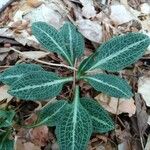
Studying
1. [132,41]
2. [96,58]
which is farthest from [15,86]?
[132,41]

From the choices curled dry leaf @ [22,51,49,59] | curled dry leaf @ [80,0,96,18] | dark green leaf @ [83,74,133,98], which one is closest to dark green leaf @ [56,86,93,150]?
dark green leaf @ [83,74,133,98]

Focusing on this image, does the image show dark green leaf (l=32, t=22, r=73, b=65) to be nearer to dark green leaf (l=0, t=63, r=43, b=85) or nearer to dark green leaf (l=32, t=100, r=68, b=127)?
dark green leaf (l=0, t=63, r=43, b=85)

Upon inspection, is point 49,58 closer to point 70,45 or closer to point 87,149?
point 70,45

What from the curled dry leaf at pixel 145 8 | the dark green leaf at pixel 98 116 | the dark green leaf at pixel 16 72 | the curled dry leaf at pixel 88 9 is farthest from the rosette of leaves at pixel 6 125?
the curled dry leaf at pixel 145 8

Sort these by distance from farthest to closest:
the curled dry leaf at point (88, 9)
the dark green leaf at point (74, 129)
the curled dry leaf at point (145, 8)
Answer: the curled dry leaf at point (145, 8) → the curled dry leaf at point (88, 9) → the dark green leaf at point (74, 129)

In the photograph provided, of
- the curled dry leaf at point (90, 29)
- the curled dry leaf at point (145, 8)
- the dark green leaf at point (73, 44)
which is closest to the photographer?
the dark green leaf at point (73, 44)

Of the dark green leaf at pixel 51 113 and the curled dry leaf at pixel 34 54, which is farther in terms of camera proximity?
the curled dry leaf at pixel 34 54

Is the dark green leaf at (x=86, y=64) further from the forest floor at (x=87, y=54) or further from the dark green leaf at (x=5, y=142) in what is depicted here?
the dark green leaf at (x=5, y=142)
